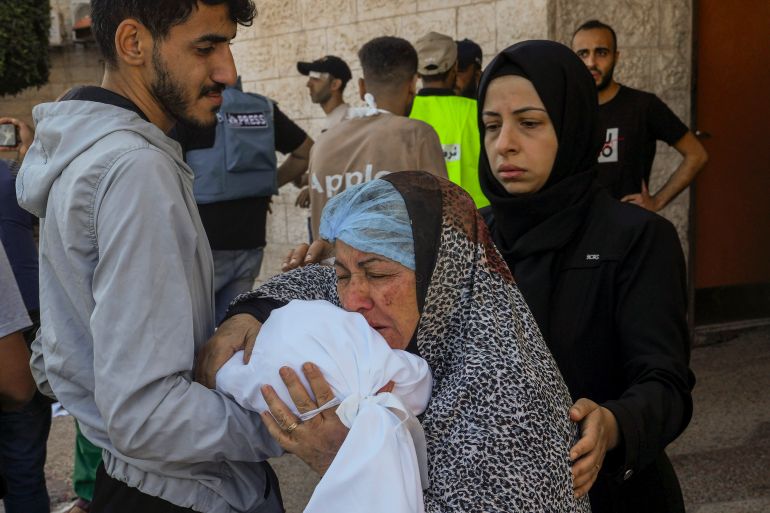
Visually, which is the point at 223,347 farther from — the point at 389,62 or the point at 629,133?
the point at 629,133

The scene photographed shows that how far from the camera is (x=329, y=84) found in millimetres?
5895

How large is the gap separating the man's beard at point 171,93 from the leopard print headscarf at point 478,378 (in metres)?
0.51

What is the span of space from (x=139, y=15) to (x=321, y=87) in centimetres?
417

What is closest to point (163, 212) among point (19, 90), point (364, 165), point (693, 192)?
point (364, 165)

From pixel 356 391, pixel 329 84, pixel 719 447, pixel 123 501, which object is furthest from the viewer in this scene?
pixel 329 84

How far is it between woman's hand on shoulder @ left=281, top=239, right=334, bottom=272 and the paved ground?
2176 millimetres

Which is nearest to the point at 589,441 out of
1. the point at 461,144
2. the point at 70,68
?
the point at 461,144

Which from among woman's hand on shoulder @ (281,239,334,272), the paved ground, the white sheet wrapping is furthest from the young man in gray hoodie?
the paved ground

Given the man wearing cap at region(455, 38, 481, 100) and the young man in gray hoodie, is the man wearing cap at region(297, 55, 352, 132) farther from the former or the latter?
the young man in gray hoodie

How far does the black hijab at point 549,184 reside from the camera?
2.13 metres

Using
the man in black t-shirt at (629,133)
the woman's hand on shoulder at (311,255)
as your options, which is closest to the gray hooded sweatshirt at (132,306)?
the woman's hand on shoulder at (311,255)

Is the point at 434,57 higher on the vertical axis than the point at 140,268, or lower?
higher

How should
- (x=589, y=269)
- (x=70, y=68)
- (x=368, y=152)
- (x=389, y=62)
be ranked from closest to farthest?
(x=589, y=269) → (x=368, y=152) → (x=389, y=62) → (x=70, y=68)

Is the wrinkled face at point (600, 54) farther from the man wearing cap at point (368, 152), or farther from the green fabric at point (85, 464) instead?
the green fabric at point (85, 464)
